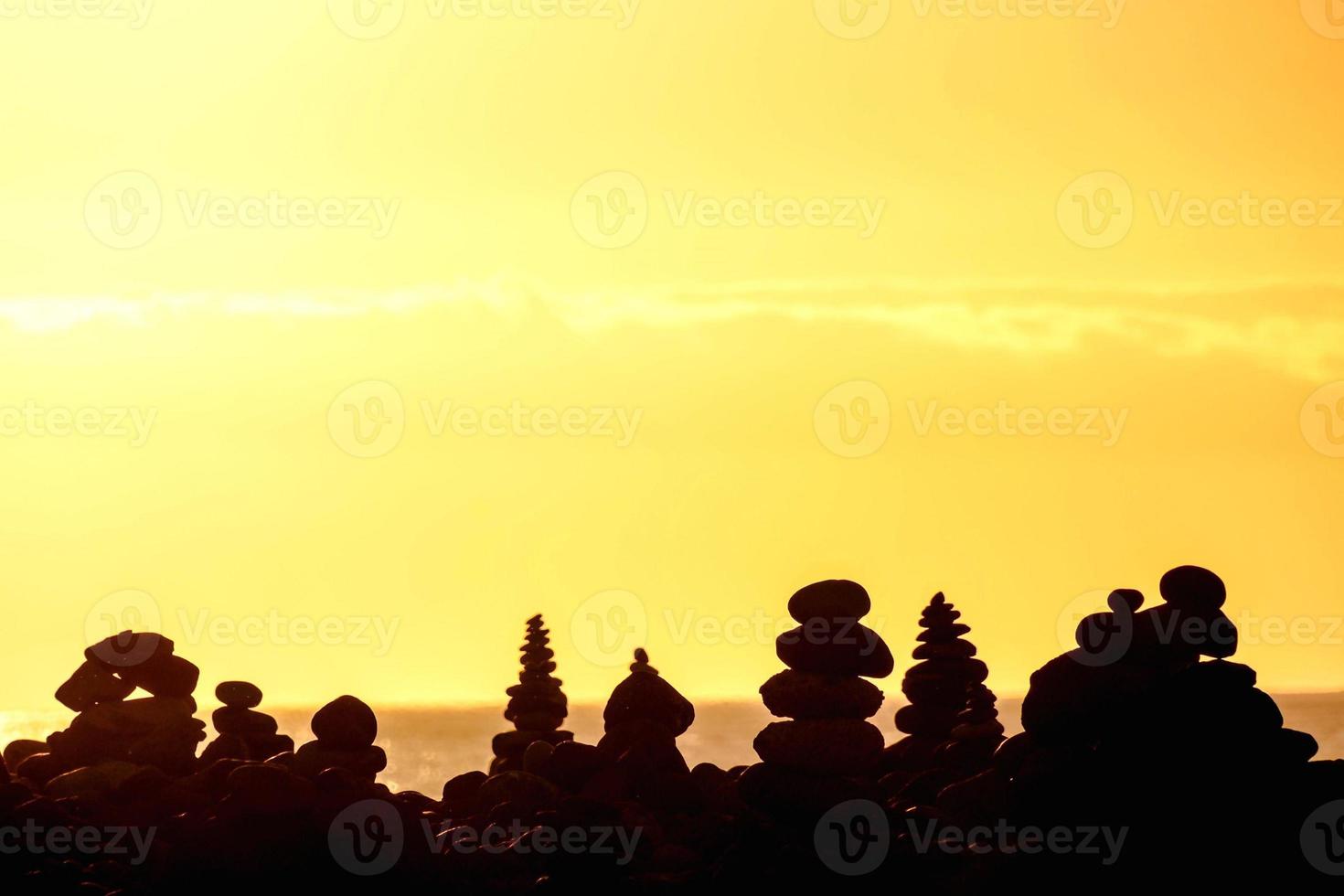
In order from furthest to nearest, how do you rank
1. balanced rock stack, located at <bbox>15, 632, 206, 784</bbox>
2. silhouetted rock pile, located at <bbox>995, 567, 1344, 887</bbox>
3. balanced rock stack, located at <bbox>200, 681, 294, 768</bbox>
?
balanced rock stack, located at <bbox>200, 681, 294, 768</bbox> < balanced rock stack, located at <bbox>15, 632, 206, 784</bbox> < silhouetted rock pile, located at <bbox>995, 567, 1344, 887</bbox>

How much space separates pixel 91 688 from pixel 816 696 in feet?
51.0

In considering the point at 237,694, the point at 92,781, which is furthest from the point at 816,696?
the point at 92,781

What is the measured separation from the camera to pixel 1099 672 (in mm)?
29609

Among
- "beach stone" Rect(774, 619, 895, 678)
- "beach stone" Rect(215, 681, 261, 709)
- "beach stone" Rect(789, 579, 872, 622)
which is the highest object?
"beach stone" Rect(215, 681, 261, 709)

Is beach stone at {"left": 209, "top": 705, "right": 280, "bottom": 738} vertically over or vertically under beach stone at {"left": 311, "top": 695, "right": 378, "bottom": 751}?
over

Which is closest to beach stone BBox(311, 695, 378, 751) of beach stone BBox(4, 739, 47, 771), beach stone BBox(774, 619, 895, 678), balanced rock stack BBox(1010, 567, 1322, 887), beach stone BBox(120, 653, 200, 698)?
beach stone BBox(120, 653, 200, 698)

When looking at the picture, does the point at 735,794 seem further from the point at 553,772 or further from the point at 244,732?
→ the point at 244,732

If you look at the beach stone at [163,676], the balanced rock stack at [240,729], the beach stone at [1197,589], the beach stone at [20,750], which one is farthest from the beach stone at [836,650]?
the beach stone at [20,750]

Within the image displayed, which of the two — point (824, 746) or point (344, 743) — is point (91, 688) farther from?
point (824, 746)

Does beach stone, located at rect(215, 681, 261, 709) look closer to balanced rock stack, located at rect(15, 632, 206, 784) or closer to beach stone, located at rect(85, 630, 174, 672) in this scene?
balanced rock stack, located at rect(15, 632, 206, 784)

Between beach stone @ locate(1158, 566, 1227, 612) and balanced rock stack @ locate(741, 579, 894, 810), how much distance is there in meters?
5.17

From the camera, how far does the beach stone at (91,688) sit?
38125mm

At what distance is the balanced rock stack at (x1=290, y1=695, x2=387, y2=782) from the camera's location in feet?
112

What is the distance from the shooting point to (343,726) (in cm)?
3466
